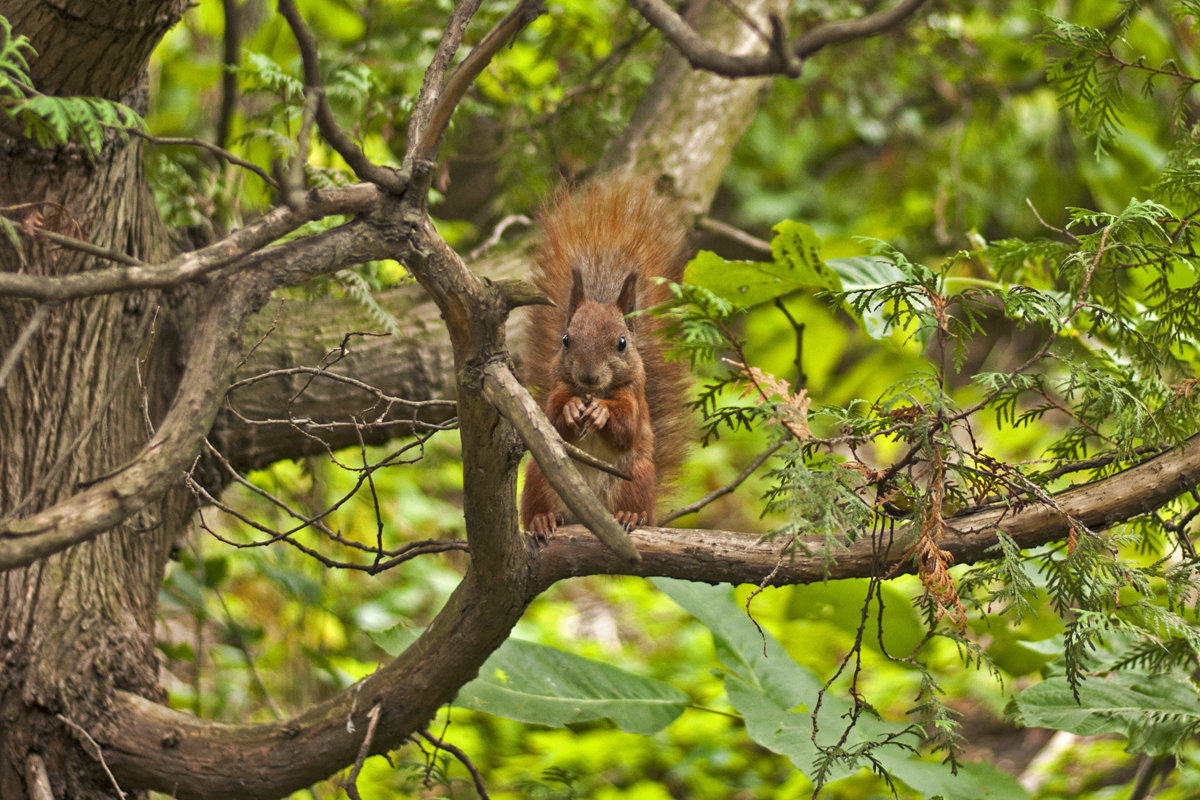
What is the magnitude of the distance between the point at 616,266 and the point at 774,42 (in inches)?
43.3

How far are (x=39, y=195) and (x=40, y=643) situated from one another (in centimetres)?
81

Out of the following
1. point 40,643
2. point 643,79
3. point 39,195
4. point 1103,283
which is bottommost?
point 40,643

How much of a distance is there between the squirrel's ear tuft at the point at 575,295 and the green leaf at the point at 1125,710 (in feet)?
3.96

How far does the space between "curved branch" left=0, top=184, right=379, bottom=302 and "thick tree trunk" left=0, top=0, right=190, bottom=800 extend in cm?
76

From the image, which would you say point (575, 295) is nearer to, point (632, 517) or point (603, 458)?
point (603, 458)

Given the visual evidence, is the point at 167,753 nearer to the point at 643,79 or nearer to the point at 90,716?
the point at 90,716

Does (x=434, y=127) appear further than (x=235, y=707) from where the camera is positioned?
No

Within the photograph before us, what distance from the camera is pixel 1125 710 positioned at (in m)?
1.72

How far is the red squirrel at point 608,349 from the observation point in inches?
84.7

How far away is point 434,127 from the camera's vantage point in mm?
1165

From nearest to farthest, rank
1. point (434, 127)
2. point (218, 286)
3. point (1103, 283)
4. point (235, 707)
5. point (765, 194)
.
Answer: point (218, 286) → point (434, 127) → point (1103, 283) → point (235, 707) → point (765, 194)

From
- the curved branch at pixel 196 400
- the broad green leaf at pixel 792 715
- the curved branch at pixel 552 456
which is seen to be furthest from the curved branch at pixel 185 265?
the broad green leaf at pixel 792 715

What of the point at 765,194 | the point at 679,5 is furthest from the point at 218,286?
the point at 765,194

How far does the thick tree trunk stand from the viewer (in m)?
1.71
